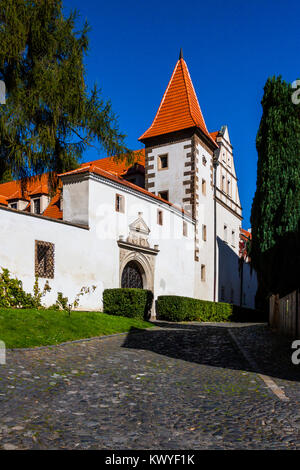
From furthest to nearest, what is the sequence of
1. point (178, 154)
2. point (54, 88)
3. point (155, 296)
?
point (178, 154) → point (155, 296) → point (54, 88)

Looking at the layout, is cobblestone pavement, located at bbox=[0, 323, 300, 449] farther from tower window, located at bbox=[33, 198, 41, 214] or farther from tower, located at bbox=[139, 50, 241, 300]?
tower, located at bbox=[139, 50, 241, 300]

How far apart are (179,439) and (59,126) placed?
64.8ft

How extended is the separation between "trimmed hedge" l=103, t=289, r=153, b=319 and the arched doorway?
2.50m

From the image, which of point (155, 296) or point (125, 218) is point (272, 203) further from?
point (155, 296)

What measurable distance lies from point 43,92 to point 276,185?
1085cm

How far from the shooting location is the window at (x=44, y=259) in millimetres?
18688

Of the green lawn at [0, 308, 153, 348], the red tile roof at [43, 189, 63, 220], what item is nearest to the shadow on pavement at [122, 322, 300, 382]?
the green lawn at [0, 308, 153, 348]

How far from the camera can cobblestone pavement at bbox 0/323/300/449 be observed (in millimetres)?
4742

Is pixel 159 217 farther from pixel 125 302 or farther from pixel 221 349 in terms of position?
pixel 221 349

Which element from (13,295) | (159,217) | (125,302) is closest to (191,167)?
(159,217)

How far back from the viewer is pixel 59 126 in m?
22.5

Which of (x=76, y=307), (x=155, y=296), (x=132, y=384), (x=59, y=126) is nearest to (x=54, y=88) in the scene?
(x=59, y=126)

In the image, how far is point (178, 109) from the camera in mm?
34562

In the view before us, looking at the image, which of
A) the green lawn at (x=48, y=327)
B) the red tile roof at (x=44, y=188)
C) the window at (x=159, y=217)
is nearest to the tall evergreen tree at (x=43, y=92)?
the red tile roof at (x=44, y=188)
